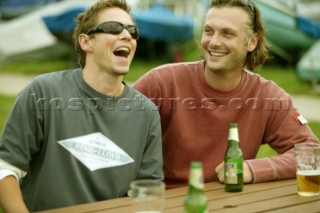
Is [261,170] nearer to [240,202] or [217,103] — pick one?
[240,202]

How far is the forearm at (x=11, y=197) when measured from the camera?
8.20 ft

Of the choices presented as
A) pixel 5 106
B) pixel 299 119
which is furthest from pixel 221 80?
pixel 5 106

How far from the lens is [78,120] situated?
2805 millimetres

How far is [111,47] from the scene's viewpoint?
9.95 ft

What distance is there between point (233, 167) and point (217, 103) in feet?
2.65

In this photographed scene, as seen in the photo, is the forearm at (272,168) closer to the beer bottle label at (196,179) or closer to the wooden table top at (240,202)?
the wooden table top at (240,202)

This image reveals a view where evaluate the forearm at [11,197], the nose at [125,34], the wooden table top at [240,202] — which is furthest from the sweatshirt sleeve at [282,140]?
the forearm at [11,197]

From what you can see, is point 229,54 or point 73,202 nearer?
point 73,202

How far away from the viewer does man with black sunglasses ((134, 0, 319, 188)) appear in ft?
11.3

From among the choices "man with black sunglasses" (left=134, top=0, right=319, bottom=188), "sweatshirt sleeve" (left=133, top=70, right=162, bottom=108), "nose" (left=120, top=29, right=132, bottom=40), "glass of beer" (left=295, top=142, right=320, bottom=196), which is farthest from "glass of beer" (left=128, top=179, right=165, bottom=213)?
"sweatshirt sleeve" (left=133, top=70, right=162, bottom=108)

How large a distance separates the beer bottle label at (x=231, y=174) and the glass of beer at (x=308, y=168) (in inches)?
12.8

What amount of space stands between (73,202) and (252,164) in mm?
→ 1020

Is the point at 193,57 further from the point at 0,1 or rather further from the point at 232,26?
the point at 232,26

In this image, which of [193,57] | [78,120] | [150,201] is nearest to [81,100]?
[78,120]
